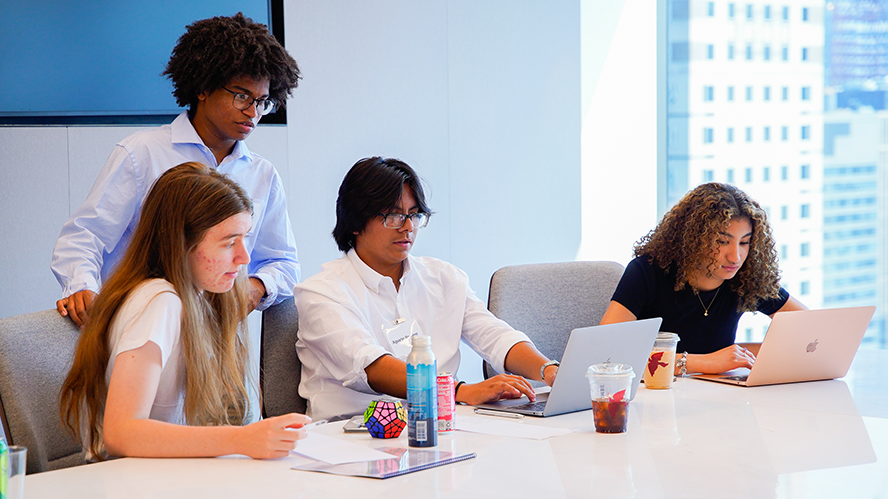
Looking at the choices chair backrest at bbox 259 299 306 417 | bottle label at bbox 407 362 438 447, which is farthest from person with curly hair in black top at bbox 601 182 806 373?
bottle label at bbox 407 362 438 447

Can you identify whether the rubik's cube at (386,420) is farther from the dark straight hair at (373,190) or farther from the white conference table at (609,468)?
the dark straight hair at (373,190)

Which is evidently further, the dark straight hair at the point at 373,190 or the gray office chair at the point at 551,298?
the gray office chair at the point at 551,298

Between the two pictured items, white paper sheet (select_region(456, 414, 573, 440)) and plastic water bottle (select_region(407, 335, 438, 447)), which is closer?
plastic water bottle (select_region(407, 335, 438, 447))

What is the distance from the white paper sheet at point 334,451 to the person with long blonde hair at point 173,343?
6cm

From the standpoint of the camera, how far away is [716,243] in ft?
7.58

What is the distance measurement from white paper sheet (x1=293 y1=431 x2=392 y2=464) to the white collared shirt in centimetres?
37

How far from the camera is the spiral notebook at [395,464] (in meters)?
1.26

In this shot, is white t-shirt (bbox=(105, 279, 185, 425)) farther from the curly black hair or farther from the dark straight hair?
the curly black hair

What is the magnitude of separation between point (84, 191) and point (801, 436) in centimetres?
254

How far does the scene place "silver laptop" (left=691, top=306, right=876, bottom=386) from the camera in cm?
188

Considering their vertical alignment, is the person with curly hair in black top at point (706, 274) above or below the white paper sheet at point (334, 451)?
above

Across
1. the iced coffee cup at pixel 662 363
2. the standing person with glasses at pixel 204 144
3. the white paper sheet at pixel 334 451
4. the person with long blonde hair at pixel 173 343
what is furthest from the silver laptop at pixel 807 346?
the standing person with glasses at pixel 204 144

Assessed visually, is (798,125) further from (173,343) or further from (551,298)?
(173,343)

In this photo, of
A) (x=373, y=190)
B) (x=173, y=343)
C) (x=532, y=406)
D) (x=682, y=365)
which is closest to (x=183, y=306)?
(x=173, y=343)
